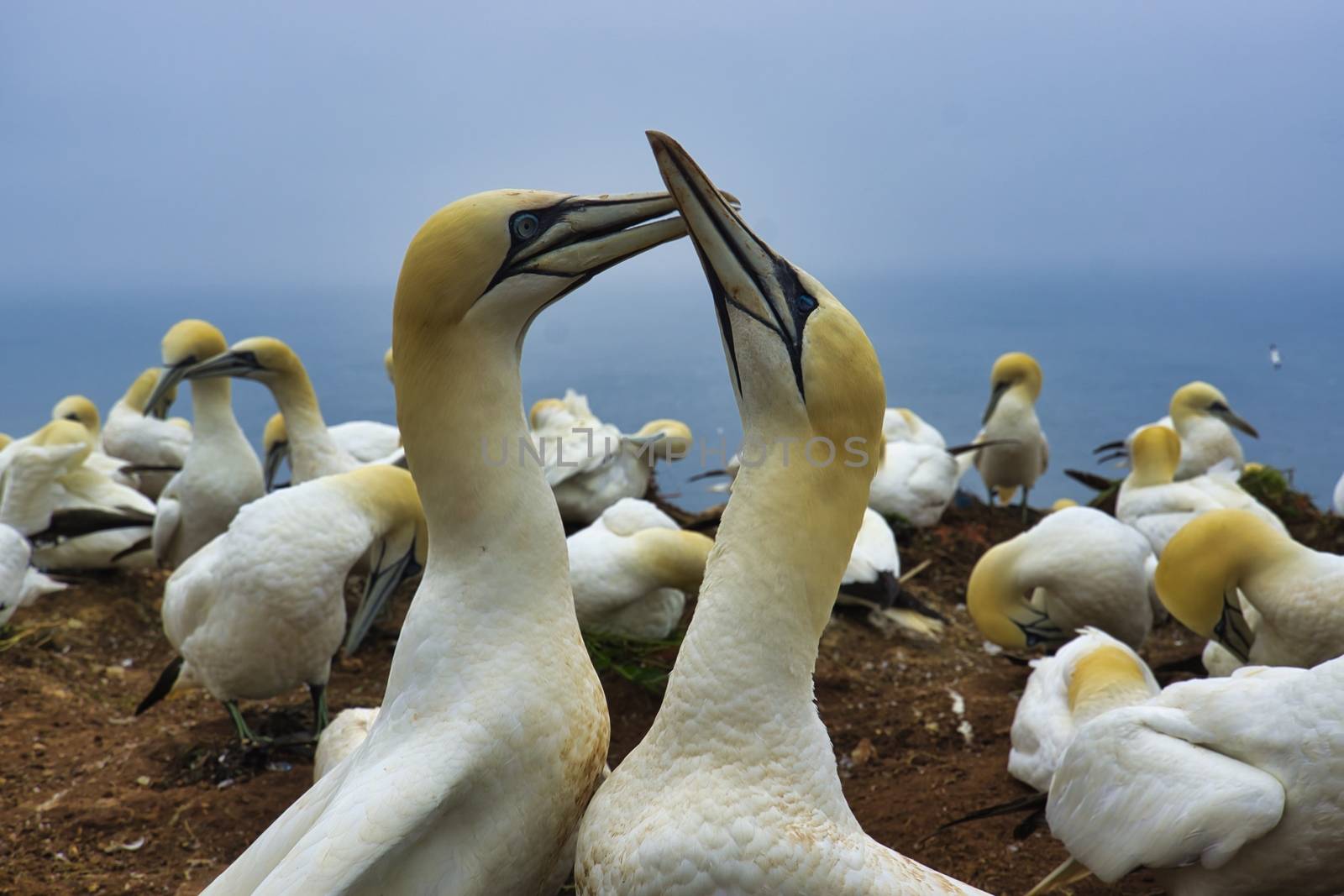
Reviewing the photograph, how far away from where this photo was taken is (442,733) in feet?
6.52

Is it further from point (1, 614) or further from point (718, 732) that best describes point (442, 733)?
Answer: point (1, 614)

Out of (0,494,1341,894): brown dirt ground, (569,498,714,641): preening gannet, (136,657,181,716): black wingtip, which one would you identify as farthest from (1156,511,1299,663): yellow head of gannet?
(136,657,181,716): black wingtip

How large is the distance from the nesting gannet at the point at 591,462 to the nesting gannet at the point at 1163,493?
266 cm

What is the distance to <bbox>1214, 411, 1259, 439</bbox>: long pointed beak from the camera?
8.72 meters

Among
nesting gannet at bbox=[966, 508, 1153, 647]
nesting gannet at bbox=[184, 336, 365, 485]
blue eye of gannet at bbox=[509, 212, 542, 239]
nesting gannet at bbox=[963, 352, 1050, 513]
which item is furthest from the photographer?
nesting gannet at bbox=[963, 352, 1050, 513]

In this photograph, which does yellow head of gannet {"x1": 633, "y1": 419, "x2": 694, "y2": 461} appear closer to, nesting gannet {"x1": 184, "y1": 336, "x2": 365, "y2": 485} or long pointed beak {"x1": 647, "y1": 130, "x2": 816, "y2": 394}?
nesting gannet {"x1": 184, "y1": 336, "x2": 365, "y2": 485}

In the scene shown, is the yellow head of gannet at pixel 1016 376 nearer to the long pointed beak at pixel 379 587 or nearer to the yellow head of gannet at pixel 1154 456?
the yellow head of gannet at pixel 1154 456

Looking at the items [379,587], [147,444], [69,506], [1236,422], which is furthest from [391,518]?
[1236,422]

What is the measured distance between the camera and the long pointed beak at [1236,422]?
8719 mm

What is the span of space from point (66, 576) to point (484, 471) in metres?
5.10

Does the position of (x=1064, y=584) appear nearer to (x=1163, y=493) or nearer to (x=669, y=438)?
(x=1163, y=493)

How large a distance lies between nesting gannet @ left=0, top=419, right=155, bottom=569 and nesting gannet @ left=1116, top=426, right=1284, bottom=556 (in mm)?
5415

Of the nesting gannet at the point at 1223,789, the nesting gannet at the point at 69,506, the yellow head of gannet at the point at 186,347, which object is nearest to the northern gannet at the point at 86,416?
the nesting gannet at the point at 69,506

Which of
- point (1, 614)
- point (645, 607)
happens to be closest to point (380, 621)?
point (645, 607)
